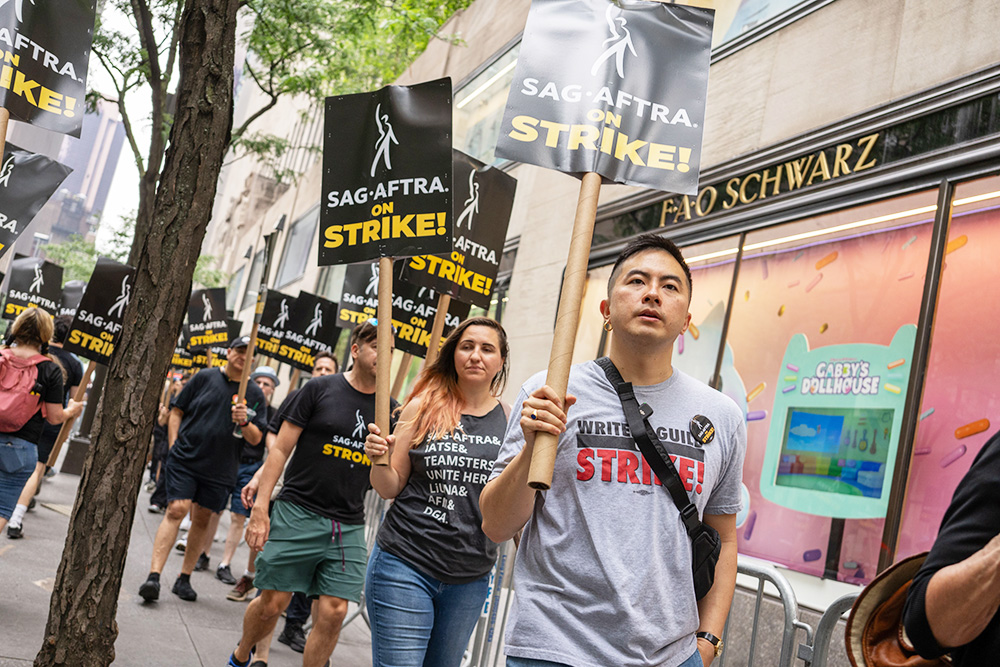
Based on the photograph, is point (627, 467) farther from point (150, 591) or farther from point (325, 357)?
point (325, 357)

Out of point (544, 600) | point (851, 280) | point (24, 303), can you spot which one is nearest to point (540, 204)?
point (851, 280)

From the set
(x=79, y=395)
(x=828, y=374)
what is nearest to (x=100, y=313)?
(x=79, y=395)

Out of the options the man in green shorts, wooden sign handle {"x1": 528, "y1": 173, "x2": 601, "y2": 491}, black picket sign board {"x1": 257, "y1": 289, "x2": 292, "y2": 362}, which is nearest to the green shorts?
the man in green shorts

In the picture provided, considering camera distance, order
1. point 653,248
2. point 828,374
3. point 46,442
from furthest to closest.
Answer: point 46,442
point 828,374
point 653,248

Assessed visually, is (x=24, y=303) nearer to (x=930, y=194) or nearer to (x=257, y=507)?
(x=257, y=507)

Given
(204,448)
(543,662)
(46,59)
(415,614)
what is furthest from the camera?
(204,448)

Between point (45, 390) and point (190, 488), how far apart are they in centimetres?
180

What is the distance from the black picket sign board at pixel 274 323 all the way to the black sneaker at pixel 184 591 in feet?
12.3

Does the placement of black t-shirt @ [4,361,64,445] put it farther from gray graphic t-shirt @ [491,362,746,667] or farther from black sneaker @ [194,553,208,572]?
gray graphic t-shirt @ [491,362,746,667]

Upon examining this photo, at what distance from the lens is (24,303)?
1458 centimetres

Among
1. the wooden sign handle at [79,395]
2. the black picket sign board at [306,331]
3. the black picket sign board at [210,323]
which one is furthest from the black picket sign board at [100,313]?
the black picket sign board at [210,323]

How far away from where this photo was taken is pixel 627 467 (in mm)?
2633

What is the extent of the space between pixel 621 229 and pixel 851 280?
12.2 feet

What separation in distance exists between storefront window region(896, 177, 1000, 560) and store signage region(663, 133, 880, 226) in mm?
996
